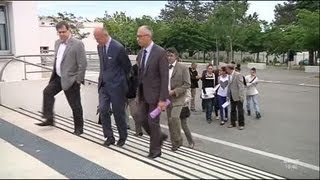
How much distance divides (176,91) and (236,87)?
32.4 inches

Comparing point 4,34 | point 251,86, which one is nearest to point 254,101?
point 251,86

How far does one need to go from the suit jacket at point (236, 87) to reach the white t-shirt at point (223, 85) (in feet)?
0.26

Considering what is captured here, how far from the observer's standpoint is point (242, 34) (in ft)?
19.4

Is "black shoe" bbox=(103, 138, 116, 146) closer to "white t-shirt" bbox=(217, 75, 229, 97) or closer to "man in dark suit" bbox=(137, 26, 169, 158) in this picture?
"man in dark suit" bbox=(137, 26, 169, 158)

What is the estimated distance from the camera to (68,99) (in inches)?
292

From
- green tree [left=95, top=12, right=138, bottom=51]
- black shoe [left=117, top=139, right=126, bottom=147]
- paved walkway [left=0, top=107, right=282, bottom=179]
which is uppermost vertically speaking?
green tree [left=95, top=12, right=138, bottom=51]

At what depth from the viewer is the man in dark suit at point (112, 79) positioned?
6.23 metres

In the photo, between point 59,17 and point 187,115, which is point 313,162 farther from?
point 59,17

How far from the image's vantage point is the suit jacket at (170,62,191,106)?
6.62 meters

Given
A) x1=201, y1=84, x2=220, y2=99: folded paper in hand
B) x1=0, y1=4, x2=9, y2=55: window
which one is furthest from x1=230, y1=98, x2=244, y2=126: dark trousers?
x1=0, y1=4, x2=9, y2=55: window

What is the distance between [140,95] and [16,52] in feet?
29.3

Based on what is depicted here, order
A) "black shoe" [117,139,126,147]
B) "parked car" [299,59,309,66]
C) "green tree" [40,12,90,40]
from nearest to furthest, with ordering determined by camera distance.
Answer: "parked car" [299,59,309,66]
"black shoe" [117,139,126,147]
"green tree" [40,12,90,40]

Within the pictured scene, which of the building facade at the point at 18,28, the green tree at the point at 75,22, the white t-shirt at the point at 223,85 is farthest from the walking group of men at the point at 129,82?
the building facade at the point at 18,28

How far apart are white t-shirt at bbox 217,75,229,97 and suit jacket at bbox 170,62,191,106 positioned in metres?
0.44
